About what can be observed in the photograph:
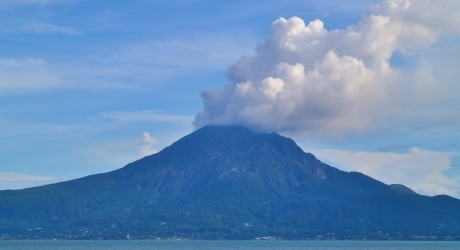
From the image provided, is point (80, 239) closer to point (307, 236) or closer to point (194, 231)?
point (194, 231)

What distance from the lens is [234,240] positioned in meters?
198

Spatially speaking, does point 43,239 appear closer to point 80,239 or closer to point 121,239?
point 80,239

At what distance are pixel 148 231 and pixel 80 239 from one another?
60.7ft

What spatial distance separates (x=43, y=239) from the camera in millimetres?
199875
